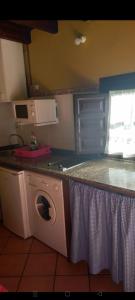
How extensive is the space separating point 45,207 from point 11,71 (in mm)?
1632

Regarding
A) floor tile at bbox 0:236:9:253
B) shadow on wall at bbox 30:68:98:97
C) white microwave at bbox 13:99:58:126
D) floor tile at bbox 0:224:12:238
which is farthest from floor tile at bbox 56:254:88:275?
shadow on wall at bbox 30:68:98:97

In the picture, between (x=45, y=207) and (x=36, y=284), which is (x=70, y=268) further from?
(x=45, y=207)

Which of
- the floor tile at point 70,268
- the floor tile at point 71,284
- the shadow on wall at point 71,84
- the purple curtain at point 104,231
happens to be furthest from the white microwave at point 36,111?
the floor tile at point 71,284

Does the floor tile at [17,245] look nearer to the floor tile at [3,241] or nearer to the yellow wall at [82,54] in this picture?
the floor tile at [3,241]

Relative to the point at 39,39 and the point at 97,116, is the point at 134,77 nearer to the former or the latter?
the point at 97,116

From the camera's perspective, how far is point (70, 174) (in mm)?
1830

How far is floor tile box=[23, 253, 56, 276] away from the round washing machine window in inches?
13.3

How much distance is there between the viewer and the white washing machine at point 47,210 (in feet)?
6.36

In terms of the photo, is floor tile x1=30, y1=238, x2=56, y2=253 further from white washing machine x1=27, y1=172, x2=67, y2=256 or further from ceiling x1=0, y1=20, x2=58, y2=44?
ceiling x1=0, y1=20, x2=58, y2=44

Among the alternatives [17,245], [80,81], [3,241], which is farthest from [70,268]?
[80,81]

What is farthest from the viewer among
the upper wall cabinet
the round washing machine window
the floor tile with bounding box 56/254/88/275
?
the upper wall cabinet

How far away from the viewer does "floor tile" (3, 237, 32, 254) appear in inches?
88.2

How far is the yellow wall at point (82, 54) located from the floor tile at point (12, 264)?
1.77 metres
